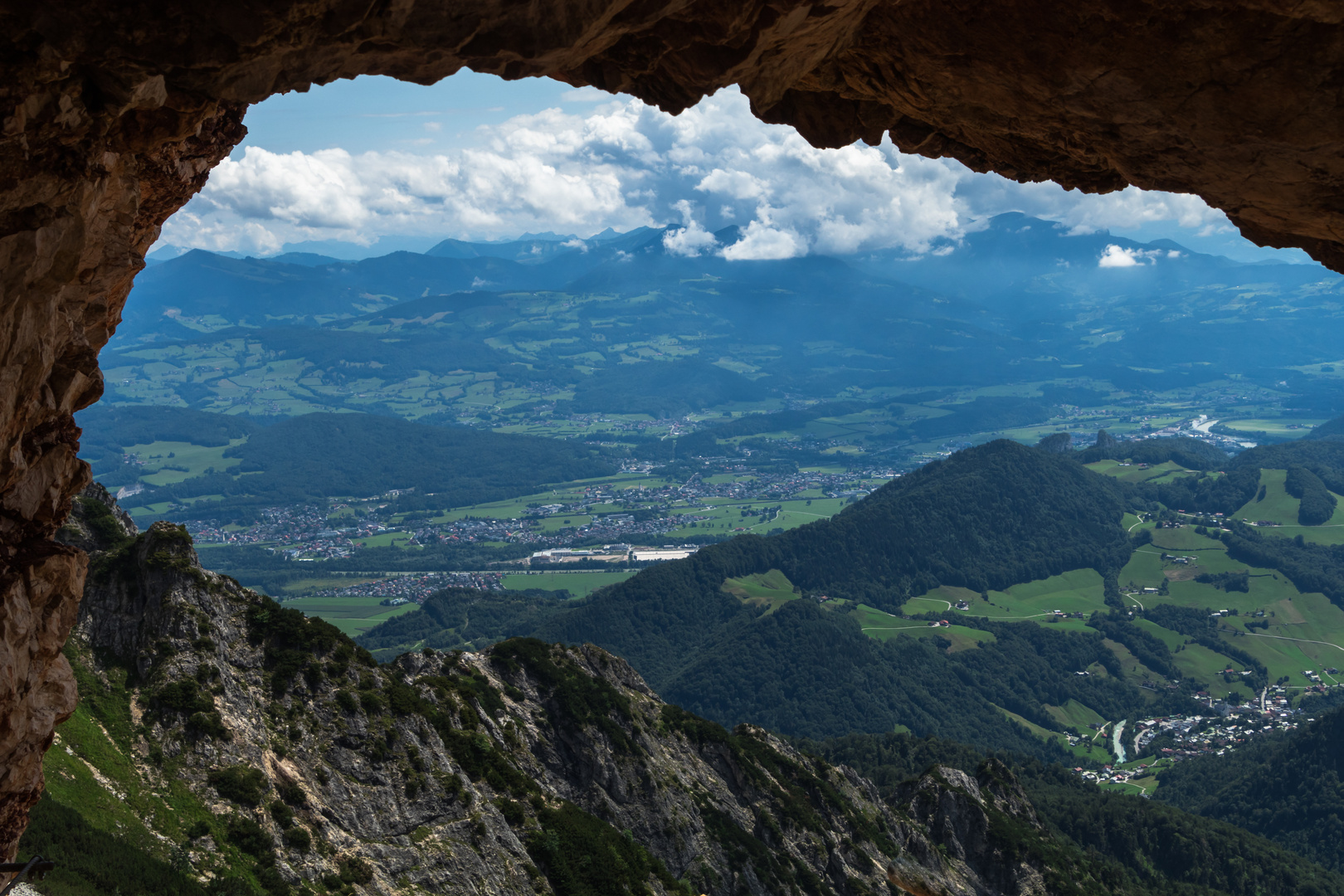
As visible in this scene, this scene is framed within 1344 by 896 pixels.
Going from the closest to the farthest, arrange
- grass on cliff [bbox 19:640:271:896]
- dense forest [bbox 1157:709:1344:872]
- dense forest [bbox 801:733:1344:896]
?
1. grass on cliff [bbox 19:640:271:896]
2. dense forest [bbox 801:733:1344:896]
3. dense forest [bbox 1157:709:1344:872]

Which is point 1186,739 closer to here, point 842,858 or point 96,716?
point 842,858

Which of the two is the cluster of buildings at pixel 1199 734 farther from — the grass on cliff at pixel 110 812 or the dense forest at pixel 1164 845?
the grass on cliff at pixel 110 812

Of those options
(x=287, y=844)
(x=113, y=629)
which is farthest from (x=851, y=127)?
(x=113, y=629)

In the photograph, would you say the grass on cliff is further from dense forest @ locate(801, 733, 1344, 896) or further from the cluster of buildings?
the cluster of buildings

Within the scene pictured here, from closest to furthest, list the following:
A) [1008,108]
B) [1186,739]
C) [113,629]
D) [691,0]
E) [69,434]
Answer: [691,0], [69,434], [1008,108], [113,629], [1186,739]

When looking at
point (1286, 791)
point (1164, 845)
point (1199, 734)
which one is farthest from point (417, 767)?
point (1199, 734)

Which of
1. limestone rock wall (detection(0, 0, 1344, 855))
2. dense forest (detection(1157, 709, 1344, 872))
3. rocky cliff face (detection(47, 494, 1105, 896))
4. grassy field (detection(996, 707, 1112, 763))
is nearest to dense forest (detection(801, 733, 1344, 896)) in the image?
dense forest (detection(1157, 709, 1344, 872))
